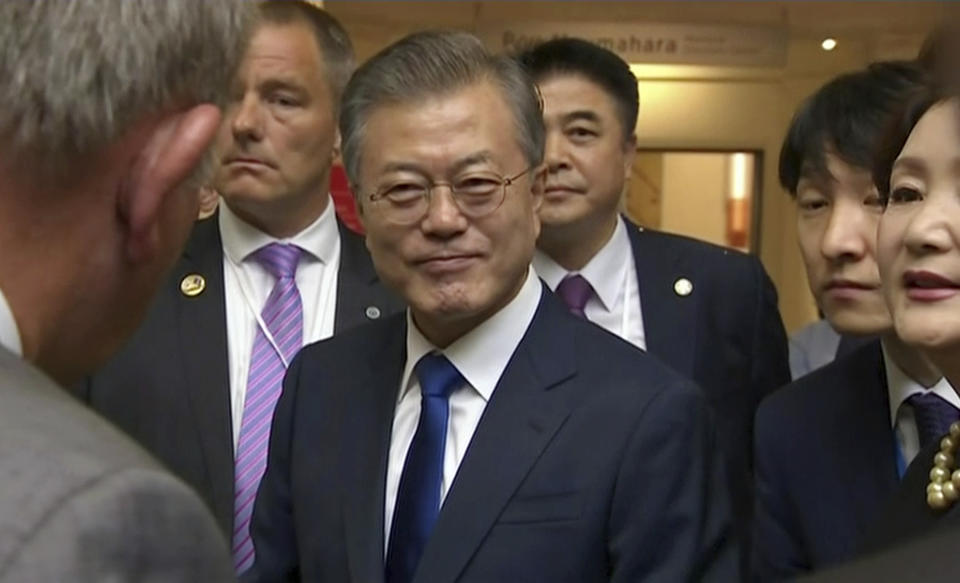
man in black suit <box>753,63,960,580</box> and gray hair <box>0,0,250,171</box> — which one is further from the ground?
gray hair <box>0,0,250,171</box>

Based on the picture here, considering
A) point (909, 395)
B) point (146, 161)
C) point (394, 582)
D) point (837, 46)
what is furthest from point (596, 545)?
point (837, 46)

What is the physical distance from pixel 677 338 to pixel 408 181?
0.89 metres

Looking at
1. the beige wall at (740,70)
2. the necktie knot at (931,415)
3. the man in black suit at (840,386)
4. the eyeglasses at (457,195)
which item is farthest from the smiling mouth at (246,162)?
the beige wall at (740,70)

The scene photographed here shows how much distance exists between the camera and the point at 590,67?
2.74m

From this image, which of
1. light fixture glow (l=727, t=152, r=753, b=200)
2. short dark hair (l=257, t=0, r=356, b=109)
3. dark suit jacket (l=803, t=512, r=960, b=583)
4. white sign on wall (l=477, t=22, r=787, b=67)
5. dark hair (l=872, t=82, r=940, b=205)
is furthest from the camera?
light fixture glow (l=727, t=152, r=753, b=200)

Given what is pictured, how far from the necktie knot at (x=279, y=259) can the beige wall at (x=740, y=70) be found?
13.4 ft

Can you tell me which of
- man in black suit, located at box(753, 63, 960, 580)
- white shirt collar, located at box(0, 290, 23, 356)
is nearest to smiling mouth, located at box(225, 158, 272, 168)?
man in black suit, located at box(753, 63, 960, 580)

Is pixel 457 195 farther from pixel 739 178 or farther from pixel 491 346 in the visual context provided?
pixel 739 178

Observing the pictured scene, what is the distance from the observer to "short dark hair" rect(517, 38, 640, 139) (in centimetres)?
274

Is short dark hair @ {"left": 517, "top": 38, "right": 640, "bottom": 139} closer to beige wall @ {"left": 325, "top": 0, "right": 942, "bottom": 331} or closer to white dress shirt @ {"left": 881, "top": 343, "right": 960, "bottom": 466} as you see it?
white dress shirt @ {"left": 881, "top": 343, "right": 960, "bottom": 466}

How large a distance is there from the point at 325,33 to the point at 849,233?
41.2 inches

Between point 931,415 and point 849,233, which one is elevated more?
point 849,233

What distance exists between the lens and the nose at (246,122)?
7.88 ft

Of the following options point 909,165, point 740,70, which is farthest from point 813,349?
point 740,70
